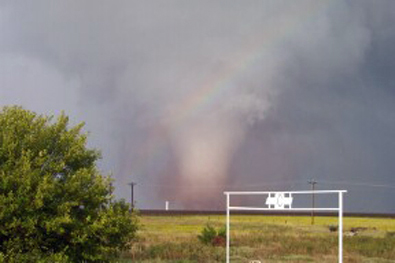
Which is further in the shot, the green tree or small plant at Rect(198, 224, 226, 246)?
small plant at Rect(198, 224, 226, 246)

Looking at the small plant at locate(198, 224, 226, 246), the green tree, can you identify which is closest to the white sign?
the green tree

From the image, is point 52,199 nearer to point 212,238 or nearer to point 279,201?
point 279,201

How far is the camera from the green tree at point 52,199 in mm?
20516

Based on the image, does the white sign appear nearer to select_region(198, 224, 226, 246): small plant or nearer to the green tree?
the green tree

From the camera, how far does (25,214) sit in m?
20.6

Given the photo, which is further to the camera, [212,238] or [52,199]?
[212,238]

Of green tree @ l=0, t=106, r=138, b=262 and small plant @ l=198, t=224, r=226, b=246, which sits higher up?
green tree @ l=0, t=106, r=138, b=262

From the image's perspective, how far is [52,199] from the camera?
69.2ft

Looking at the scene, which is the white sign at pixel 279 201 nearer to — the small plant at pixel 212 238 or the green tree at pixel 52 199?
the green tree at pixel 52 199

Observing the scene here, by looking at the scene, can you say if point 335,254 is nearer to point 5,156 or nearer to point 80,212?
point 80,212

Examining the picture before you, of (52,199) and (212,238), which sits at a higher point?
(52,199)

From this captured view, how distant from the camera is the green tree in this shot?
20.5 metres

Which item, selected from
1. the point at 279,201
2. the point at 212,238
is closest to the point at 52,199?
the point at 279,201

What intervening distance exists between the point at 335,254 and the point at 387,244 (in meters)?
9.01
